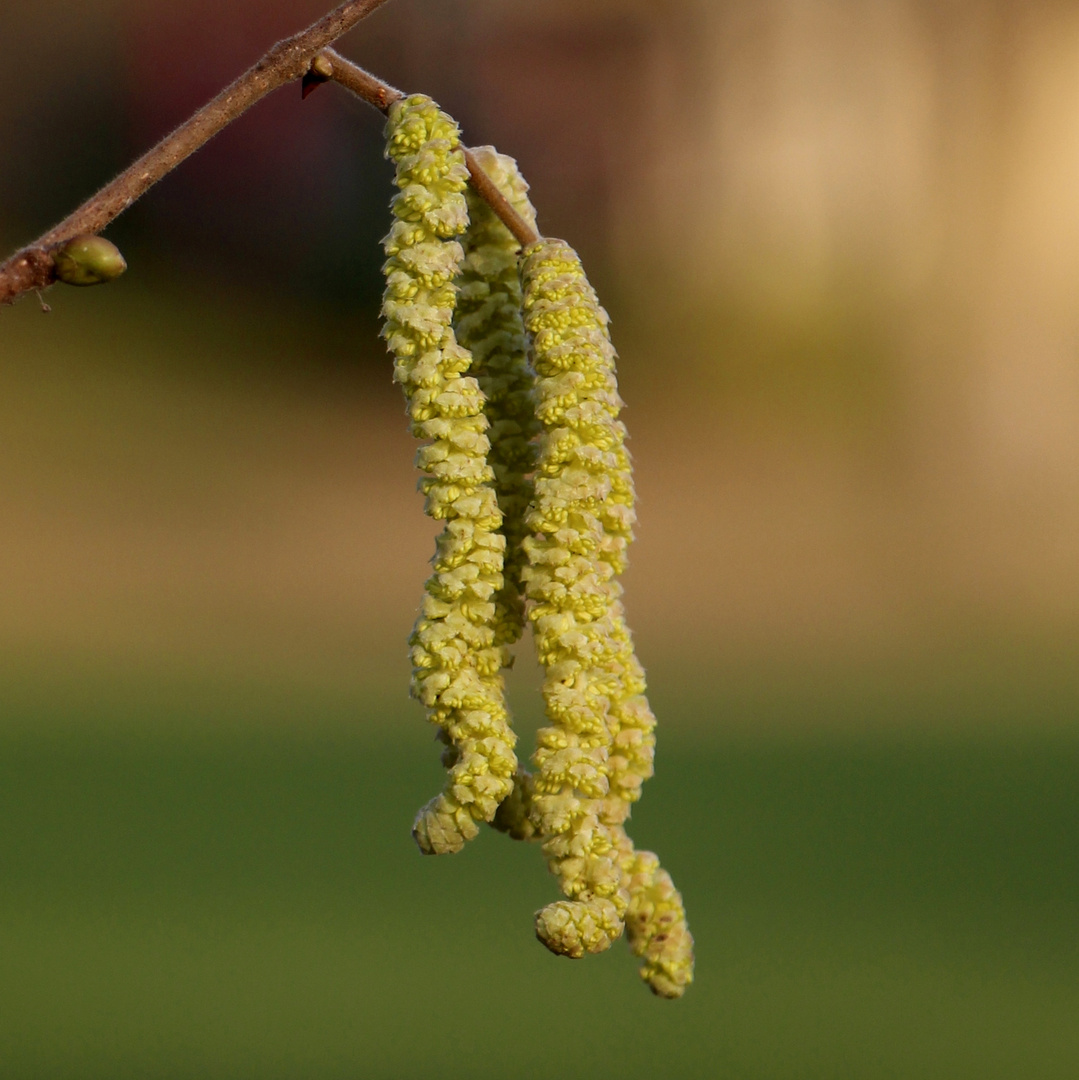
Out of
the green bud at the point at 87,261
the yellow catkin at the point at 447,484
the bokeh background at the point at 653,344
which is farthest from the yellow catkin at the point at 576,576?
the bokeh background at the point at 653,344

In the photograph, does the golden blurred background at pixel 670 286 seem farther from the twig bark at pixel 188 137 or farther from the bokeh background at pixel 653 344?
the twig bark at pixel 188 137

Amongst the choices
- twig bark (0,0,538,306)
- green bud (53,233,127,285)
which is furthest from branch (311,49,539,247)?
green bud (53,233,127,285)

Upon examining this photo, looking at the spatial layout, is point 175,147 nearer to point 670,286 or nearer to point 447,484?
point 447,484

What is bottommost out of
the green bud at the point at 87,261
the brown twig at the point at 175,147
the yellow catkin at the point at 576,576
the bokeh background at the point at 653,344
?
the yellow catkin at the point at 576,576

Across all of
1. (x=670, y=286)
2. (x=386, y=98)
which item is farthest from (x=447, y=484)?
(x=670, y=286)

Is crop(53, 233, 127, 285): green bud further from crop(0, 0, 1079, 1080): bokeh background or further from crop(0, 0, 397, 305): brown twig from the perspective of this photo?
crop(0, 0, 1079, 1080): bokeh background
